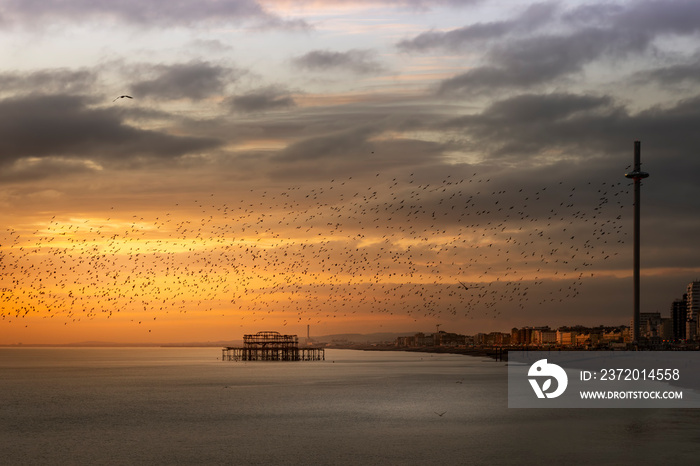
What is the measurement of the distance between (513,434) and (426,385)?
67.5m

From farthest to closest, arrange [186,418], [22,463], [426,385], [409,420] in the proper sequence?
[426,385] → [186,418] → [409,420] → [22,463]

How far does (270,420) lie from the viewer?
78875 mm

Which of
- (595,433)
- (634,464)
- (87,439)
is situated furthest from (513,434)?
(87,439)

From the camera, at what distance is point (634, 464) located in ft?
156

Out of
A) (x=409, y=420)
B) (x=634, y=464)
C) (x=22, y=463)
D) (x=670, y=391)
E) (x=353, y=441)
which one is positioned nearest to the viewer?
(x=634, y=464)

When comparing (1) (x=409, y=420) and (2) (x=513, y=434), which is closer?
(2) (x=513, y=434)

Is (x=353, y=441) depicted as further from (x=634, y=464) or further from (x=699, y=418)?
(x=699, y=418)
